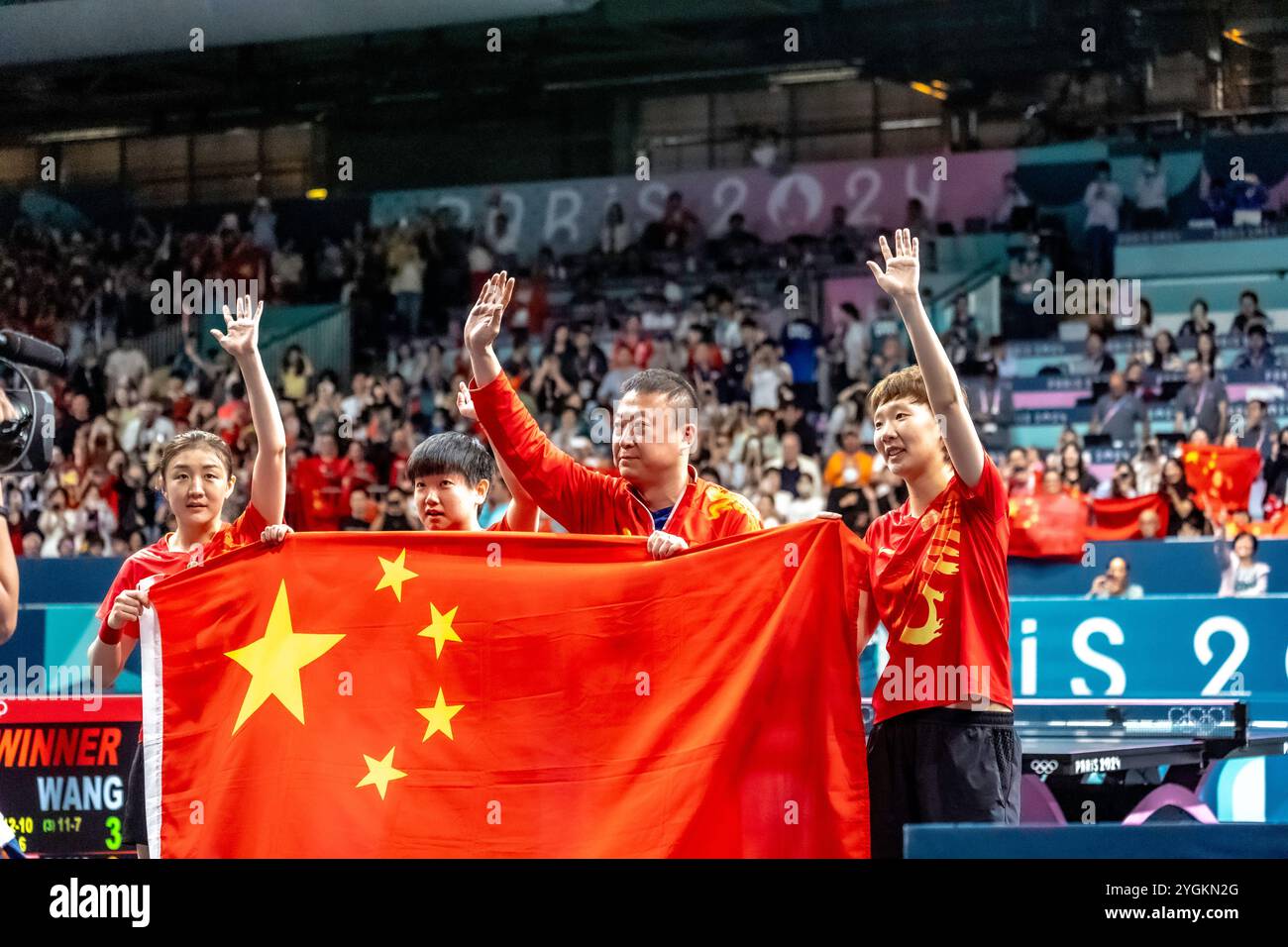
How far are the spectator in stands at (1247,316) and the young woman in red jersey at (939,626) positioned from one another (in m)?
13.7

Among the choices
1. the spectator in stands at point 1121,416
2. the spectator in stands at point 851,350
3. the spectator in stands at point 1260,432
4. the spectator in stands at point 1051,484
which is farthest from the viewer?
the spectator in stands at point 851,350

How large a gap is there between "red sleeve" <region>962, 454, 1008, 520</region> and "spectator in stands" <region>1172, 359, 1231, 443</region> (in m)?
11.6

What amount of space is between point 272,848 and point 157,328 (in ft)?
59.9

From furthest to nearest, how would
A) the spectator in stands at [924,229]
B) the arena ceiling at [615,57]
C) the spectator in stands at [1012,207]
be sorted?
the arena ceiling at [615,57], the spectator in stands at [924,229], the spectator in stands at [1012,207]

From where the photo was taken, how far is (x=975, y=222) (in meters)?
20.5

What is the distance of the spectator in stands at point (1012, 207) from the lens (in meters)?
20.3

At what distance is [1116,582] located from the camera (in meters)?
12.6

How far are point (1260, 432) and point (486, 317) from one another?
11.6 meters

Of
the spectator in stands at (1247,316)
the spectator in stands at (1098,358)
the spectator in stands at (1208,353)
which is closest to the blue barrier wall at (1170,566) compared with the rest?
the spectator in stands at (1208,353)

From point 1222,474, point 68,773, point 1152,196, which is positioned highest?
point 1152,196

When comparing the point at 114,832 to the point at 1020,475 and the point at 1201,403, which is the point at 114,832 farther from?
the point at 1201,403

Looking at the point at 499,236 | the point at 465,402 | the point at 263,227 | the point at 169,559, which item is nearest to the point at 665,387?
the point at 465,402

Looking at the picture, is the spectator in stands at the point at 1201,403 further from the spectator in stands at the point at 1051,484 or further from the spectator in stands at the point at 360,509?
the spectator in stands at the point at 360,509
